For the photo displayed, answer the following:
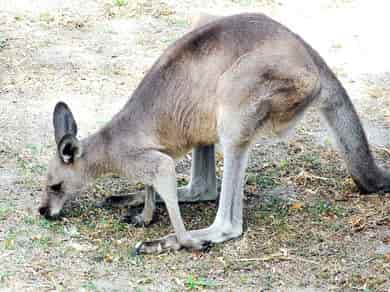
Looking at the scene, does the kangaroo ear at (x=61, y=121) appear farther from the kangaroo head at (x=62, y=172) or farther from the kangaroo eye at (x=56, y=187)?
the kangaroo eye at (x=56, y=187)

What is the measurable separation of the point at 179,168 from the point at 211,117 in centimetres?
117

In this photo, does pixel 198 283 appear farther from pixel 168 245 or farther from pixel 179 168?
pixel 179 168

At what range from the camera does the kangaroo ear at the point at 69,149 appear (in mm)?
5219

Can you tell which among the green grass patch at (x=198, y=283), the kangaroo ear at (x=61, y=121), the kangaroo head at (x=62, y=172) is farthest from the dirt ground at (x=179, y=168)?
the kangaroo ear at (x=61, y=121)

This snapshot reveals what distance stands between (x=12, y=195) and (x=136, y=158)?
3.31ft

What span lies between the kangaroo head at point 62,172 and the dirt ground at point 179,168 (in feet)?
0.37

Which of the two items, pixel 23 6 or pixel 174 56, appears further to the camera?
pixel 23 6

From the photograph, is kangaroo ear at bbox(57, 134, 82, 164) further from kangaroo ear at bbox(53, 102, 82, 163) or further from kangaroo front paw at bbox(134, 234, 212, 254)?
kangaroo front paw at bbox(134, 234, 212, 254)

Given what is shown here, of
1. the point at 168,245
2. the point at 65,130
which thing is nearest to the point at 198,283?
the point at 168,245

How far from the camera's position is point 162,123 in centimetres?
536

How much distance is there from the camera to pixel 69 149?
208 inches

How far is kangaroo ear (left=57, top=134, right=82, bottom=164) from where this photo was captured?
205 inches

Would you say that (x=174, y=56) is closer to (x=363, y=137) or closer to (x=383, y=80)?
(x=363, y=137)

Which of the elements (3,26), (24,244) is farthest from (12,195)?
(3,26)
